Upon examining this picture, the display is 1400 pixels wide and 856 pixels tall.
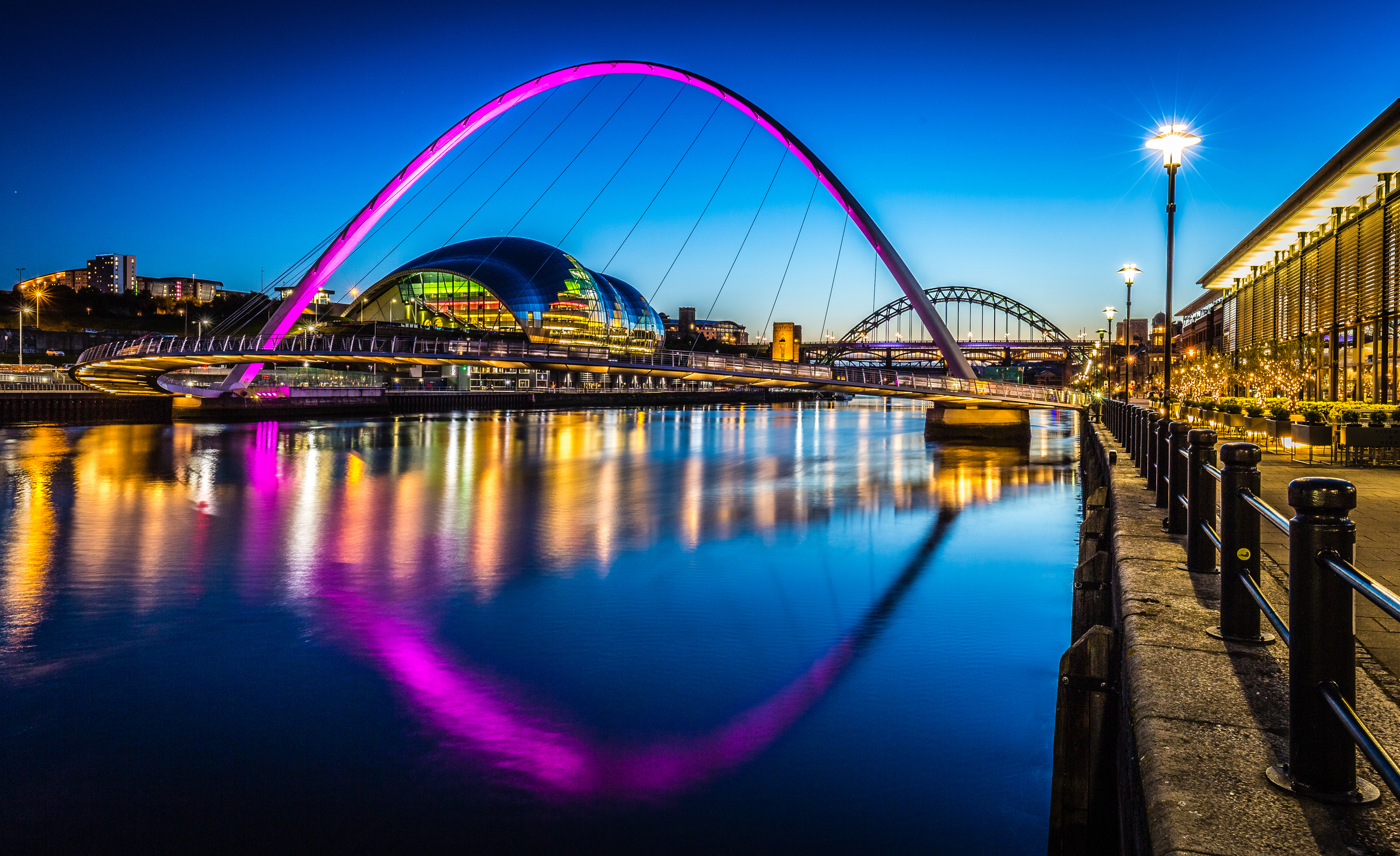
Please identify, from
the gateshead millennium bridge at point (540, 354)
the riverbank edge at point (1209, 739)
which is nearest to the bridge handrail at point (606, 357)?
the gateshead millennium bridge at point (540, 354)

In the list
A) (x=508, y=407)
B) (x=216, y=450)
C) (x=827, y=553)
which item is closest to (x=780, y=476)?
(x=827, y=553)

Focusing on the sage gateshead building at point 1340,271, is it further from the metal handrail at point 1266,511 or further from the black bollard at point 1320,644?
the black bollard at point 1320,644

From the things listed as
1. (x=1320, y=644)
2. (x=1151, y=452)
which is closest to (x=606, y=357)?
(x=1151, y=452)

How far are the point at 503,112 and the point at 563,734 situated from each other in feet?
187

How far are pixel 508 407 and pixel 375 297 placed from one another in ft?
123

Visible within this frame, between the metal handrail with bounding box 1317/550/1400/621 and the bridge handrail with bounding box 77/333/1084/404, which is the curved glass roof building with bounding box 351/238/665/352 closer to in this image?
the bridge handrail with bounding box 77/333/1084/404

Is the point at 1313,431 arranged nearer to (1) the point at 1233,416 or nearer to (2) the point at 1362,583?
(1) the point at 1233,416

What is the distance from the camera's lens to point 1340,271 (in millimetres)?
32781

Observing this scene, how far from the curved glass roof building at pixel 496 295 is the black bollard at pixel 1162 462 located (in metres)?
98.6

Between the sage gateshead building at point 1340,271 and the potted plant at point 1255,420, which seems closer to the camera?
the potted plant at point 1255,420

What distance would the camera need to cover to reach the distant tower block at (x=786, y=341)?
529 ft

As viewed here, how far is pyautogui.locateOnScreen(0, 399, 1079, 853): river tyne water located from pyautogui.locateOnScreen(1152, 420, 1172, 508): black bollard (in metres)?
2.01

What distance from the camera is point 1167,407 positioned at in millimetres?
23094

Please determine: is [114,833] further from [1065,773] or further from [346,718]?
[1065,773]
